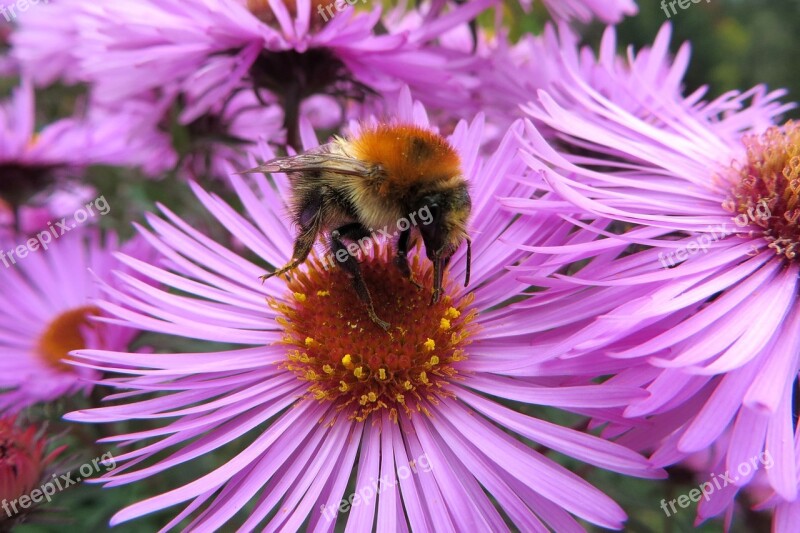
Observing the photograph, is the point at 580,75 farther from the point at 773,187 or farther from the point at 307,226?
the point at 307,226

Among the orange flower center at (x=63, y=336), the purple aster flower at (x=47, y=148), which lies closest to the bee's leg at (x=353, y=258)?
the orange flower center at (x=63, y=336)

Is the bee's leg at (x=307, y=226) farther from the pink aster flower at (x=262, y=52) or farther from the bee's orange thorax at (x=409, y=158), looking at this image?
the pink aster flower at (x=262, y=52)

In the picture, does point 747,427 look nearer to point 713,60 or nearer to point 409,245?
point 409,245

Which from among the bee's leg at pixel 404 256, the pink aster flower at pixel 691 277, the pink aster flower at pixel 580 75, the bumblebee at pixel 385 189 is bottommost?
the pink aster flower at pixel 691 277

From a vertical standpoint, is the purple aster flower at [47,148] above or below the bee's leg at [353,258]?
above

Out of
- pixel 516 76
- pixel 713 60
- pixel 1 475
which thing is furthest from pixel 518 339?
pixel 713 60
